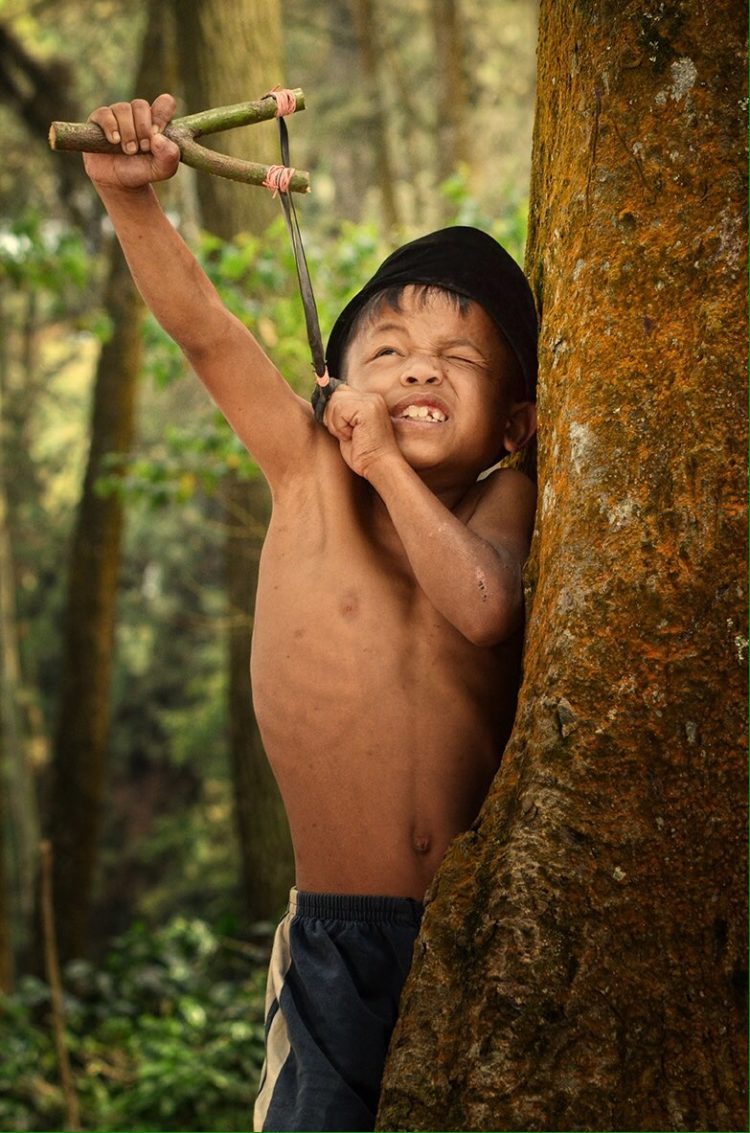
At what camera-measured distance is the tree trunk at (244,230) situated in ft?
22.0

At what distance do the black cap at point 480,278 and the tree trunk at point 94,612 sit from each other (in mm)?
6259

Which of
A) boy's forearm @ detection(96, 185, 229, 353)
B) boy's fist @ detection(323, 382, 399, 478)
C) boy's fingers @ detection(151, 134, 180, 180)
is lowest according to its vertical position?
boy's fist @ detection(323, 382, 399, 478)

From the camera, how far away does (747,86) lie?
6.13ft

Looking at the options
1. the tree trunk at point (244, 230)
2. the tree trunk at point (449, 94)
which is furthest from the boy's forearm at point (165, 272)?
the tree trunk at point (449, 94)

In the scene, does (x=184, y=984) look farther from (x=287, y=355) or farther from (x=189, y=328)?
(x=189, y=328)

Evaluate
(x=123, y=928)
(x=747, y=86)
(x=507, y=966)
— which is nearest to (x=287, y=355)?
(x=747, y=86)

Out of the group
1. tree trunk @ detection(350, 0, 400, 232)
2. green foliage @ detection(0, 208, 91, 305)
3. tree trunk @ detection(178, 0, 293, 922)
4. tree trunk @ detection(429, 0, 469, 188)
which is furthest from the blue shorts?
tree trunk @ detection(350, 0, 400, 232)

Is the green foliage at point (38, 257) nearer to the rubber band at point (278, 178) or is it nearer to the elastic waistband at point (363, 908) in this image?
the rubber band at point (278, 178)

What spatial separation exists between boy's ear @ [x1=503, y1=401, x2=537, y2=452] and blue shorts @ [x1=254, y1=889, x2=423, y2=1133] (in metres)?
0.89

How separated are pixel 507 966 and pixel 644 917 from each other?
196 mm

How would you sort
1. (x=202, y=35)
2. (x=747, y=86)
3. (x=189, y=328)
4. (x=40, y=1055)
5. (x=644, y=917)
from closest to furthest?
(x=644, y=917) < (x=747, y=86) < (x=189, y=328) < (x=40, y=1055) < (x=202, y=35)

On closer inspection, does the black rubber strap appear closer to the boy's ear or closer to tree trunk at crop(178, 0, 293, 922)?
the boy's ear

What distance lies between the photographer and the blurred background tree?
6.19m

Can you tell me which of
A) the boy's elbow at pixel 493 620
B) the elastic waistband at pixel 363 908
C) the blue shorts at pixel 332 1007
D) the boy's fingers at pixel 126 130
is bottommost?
the blue shorts at pixel 332 1007
